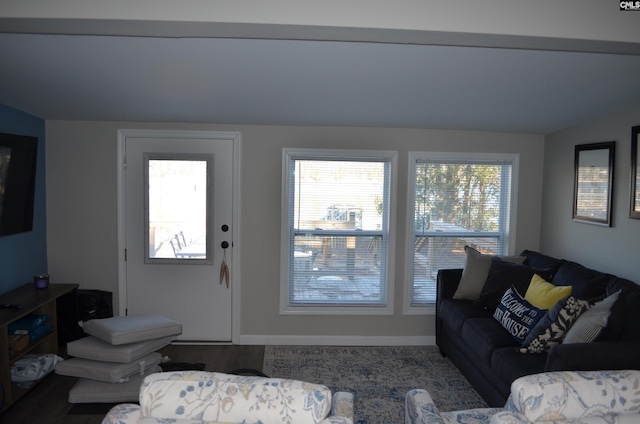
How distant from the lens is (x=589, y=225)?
388cm

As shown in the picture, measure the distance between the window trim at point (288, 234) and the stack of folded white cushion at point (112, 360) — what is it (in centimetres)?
140

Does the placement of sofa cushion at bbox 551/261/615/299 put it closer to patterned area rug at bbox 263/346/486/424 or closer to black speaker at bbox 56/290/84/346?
patterned area rug at bbox 263/346/486/424

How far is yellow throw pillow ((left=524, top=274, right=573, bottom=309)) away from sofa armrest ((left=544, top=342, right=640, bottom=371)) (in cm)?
69

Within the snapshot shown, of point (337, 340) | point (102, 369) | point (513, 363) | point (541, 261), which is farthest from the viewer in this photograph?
point (337, 340)

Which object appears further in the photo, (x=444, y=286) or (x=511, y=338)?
(x=444, y=286)

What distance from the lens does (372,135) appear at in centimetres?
446

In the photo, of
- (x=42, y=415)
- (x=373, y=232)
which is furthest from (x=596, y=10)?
(x=42, y=415)

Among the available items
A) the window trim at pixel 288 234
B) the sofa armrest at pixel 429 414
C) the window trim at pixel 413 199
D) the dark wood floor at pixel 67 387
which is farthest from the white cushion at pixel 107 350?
the window trim at pixel 413 199

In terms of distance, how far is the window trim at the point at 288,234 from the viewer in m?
4.44

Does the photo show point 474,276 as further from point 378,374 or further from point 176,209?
point 176,209

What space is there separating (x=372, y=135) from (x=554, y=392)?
316 centimetres

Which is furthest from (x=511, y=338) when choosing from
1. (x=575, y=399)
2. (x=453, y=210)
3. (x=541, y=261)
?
(x=575, y=399)

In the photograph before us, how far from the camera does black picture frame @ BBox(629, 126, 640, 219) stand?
3324 mm

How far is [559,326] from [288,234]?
2399mm
